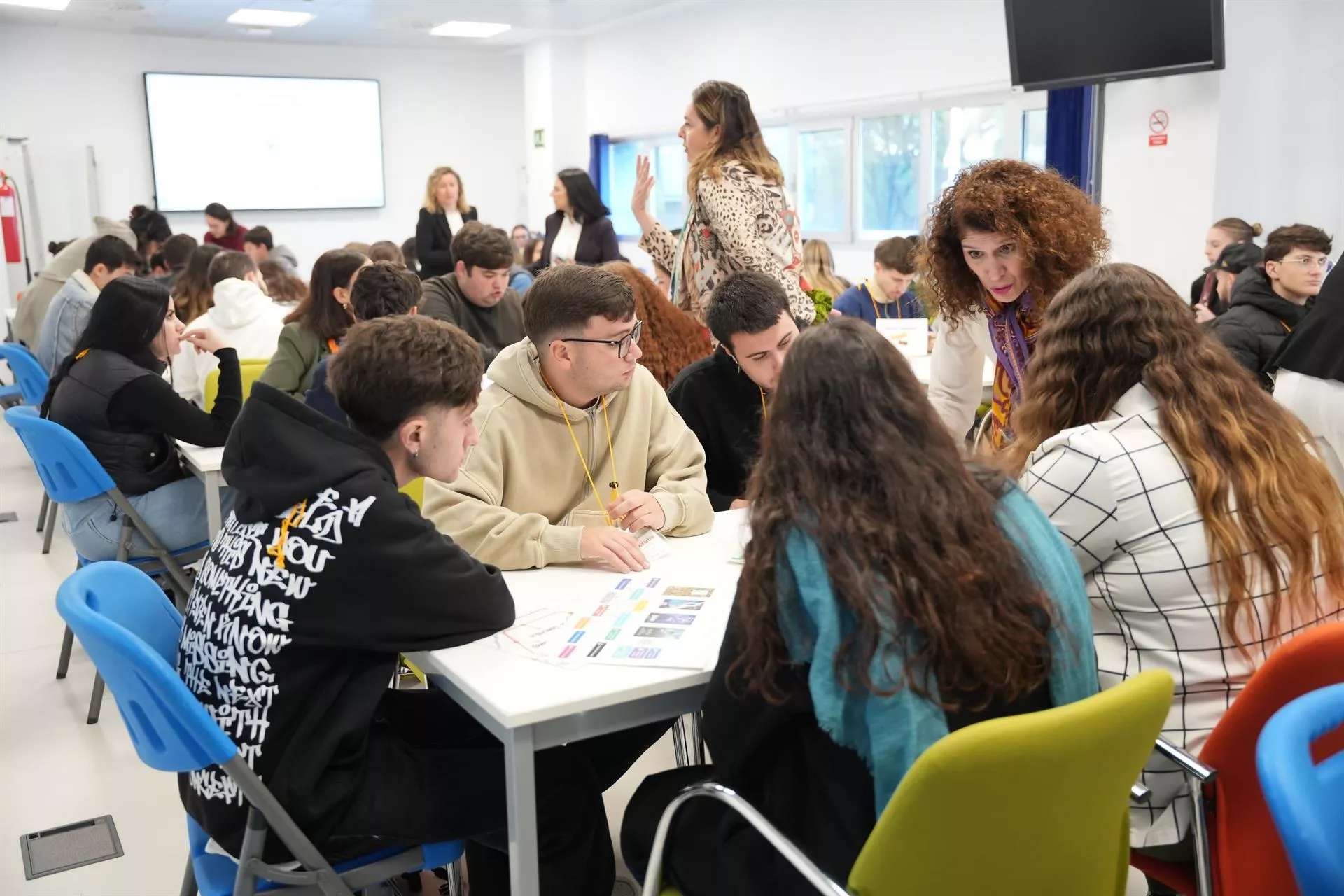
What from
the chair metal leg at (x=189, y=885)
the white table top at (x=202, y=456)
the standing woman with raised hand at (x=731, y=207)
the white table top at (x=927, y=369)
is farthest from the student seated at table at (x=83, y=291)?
the chair metal leg at (x=189, y=885)

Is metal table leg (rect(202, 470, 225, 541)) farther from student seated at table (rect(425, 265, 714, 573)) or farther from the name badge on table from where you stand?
the name badge on table

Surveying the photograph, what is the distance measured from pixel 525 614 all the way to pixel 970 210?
4.73 feet

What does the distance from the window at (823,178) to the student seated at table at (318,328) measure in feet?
19.4

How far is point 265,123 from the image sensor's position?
11688 millimetres

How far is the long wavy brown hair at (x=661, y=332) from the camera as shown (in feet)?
10.6

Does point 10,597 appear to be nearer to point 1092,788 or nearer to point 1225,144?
point 1092,788

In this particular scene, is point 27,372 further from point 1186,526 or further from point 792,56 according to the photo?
point 792,56

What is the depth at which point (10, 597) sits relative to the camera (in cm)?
434

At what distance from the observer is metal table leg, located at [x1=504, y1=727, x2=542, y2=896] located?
1525mm

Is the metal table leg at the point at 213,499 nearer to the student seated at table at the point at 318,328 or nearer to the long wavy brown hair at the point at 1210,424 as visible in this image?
the student seated at table at the point at 318,328

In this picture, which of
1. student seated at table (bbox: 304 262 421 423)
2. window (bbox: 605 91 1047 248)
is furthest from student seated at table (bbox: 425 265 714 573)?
window (bbox: 605 91 1047 248)

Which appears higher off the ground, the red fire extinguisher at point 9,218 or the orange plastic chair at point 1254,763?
the red fire extinguisher at point 9,218

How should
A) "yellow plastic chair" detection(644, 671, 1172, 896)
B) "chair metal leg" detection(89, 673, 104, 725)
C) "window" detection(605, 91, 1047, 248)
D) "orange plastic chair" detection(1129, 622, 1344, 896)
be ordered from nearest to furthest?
1. "yellow plastic chair" detection(644, 671, 1172, 896)
2. "orange plastic chair" detection(1129, 622, 1344, 896)
3. "chair metal leg" detection(89, 673, 104, 725)
4. "window" detection(605, 91, 1047, 248)

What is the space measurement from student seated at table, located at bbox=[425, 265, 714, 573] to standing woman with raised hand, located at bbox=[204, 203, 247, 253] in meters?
7.28
